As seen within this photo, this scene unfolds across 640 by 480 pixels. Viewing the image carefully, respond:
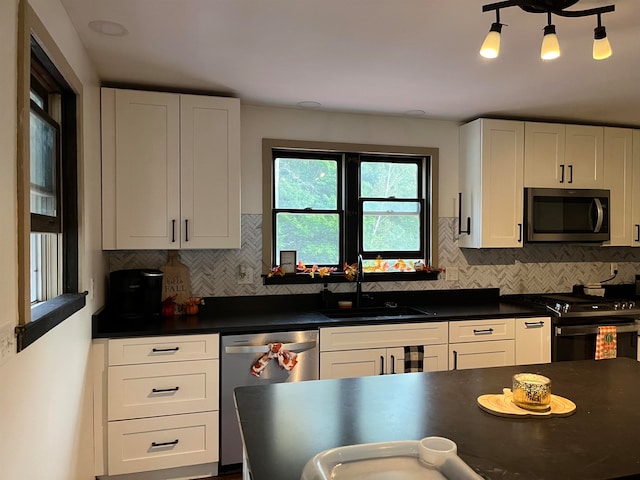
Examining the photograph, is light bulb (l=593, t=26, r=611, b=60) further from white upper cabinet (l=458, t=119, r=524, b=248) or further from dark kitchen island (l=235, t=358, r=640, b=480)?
white upper cabinet (l=458, t=119, r=524, b=248)

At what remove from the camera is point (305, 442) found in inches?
48.8

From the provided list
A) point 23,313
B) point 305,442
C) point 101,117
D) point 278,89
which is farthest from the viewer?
point 278,89

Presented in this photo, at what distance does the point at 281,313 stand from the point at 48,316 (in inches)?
73.9

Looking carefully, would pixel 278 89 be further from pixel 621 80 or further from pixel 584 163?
pixel 584 163

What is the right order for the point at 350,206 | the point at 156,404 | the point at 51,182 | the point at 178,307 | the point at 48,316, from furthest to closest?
the point at 350,206 < the point at 178,307 < the point at 156,404 < the point at 51,182 < the point at 48,316

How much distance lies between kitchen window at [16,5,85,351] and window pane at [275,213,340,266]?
1.62 meters

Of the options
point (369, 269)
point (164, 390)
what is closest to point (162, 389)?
point (164, 390)

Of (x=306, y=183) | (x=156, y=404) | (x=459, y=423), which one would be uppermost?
(x=306, y=183)

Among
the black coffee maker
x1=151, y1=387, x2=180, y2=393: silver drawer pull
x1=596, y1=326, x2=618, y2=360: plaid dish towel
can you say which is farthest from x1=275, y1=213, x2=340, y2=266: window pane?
x1=596, y1=326, x2=618, y2=360: plaid dish towel

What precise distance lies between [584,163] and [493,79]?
147 centimetres

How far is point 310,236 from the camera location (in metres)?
3.63

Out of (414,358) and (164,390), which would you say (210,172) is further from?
(414,358)

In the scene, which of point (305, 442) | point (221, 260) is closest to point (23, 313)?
point (305, 442)

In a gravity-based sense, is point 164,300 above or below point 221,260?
below
